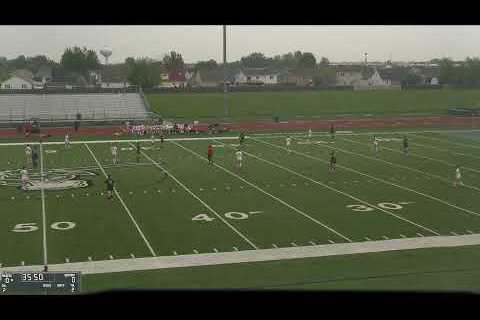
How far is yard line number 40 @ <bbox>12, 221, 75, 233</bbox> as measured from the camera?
11.2 metres

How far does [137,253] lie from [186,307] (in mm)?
7214

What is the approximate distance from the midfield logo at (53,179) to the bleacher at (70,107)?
1493 cm

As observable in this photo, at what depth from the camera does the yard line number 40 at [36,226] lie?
1123 centimetres

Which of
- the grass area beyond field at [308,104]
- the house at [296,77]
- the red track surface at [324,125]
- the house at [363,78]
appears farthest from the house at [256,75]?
the red track surface at [324,125]

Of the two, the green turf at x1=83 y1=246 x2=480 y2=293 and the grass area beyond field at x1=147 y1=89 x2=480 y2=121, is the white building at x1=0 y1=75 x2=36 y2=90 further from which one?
the green turf at x1=83 y1=246 x2=480 y2=293

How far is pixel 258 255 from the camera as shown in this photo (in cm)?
971

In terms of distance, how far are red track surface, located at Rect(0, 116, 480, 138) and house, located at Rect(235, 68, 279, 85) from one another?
76.3ft

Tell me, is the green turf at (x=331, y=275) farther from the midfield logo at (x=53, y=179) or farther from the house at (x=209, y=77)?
the house at (x=209, y=77)

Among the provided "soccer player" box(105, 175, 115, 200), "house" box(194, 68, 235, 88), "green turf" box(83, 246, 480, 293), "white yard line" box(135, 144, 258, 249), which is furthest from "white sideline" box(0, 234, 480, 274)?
"house" box(194, 68, 235, 88)

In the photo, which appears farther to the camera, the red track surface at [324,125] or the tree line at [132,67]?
the tree line at [132,67]

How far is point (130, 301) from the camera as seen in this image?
273 centimetres

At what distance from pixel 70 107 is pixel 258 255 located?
26.4 metres

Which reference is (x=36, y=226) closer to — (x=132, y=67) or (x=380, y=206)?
(x=380, y=206)

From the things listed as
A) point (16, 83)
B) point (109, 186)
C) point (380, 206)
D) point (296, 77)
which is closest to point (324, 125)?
point (380, 206)
